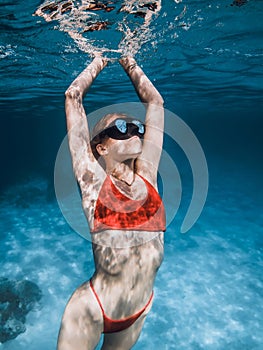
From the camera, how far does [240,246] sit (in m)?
13.6

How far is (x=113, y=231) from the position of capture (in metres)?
2.70

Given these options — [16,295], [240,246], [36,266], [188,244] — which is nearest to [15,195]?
[36,266]

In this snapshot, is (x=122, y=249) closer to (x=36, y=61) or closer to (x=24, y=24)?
(x=24, y=24)

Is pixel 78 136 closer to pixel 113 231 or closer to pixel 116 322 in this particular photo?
pixel 113 231

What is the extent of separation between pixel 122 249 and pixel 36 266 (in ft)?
35.1

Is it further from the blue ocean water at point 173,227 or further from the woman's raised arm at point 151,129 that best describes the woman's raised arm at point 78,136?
the blue ocean water at point 173,227

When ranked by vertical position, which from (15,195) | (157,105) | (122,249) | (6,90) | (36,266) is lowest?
(15,195)


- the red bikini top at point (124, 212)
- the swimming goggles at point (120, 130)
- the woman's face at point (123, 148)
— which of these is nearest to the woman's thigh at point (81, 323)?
the red bikini top at point (124, 212)

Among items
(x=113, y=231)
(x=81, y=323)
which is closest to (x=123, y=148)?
(x=113, y=231)

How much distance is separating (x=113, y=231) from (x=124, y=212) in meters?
0.22

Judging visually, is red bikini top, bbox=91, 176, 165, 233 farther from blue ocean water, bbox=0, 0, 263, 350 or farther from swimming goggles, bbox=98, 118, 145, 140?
blue ocean water, bbox=0, 0, 263, 350

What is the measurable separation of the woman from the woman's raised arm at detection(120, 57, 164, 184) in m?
0.25

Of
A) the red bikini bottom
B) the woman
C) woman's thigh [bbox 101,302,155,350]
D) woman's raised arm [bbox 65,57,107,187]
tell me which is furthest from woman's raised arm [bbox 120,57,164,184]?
woman's thigh [bbox 101,302,155,350]

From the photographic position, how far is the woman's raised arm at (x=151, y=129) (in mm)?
3414
